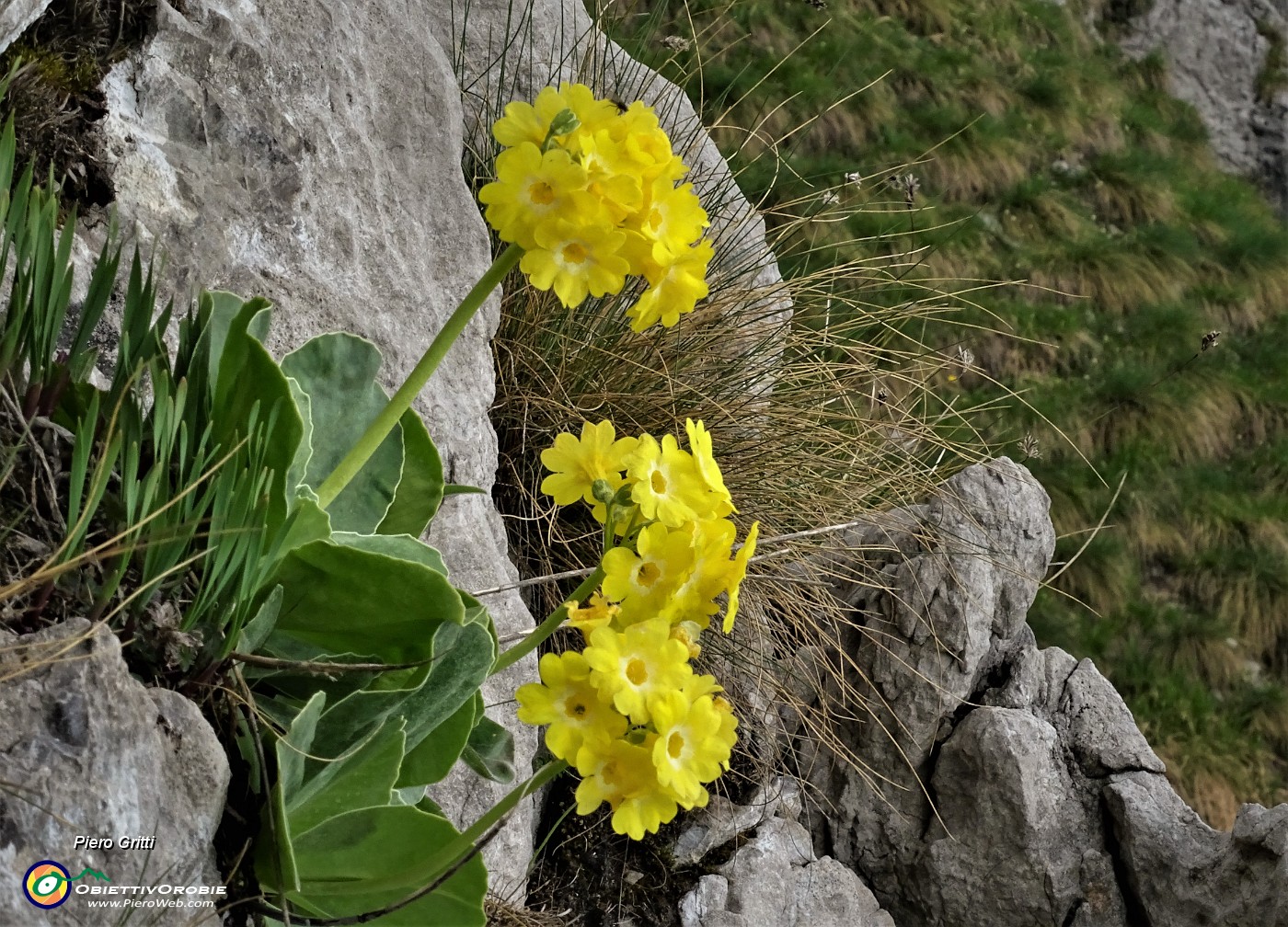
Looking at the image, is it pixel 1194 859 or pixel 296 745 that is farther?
pixel 1194 859

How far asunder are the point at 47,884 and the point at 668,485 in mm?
582

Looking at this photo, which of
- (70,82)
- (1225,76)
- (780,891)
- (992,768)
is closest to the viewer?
(70,82)

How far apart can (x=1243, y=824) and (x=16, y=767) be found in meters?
2.38

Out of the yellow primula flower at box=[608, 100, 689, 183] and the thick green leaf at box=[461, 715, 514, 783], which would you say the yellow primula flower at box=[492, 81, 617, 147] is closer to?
the yellow primula flower at box=[608, 100, 689, 183]

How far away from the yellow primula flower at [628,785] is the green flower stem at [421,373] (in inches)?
14.3

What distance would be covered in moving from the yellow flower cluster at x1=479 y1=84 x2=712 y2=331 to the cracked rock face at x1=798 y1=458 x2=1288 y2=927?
1768 millimetres

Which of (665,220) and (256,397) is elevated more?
(665,220)

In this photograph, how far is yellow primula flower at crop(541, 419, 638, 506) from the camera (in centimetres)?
112

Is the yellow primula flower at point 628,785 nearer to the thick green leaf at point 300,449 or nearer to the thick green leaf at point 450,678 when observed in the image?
the thick green leaf at point 450,678

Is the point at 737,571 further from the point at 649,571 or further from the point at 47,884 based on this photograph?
the point at 47,884

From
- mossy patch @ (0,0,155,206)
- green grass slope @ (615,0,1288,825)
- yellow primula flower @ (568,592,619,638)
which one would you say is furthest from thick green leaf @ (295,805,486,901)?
green grass slope @ (615,0,1288,825)

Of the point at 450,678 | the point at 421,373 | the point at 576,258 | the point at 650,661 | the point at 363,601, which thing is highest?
the point at 576,258

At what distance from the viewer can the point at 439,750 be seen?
1.28 meters

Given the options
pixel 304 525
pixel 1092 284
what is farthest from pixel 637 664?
pixel 1092 284
